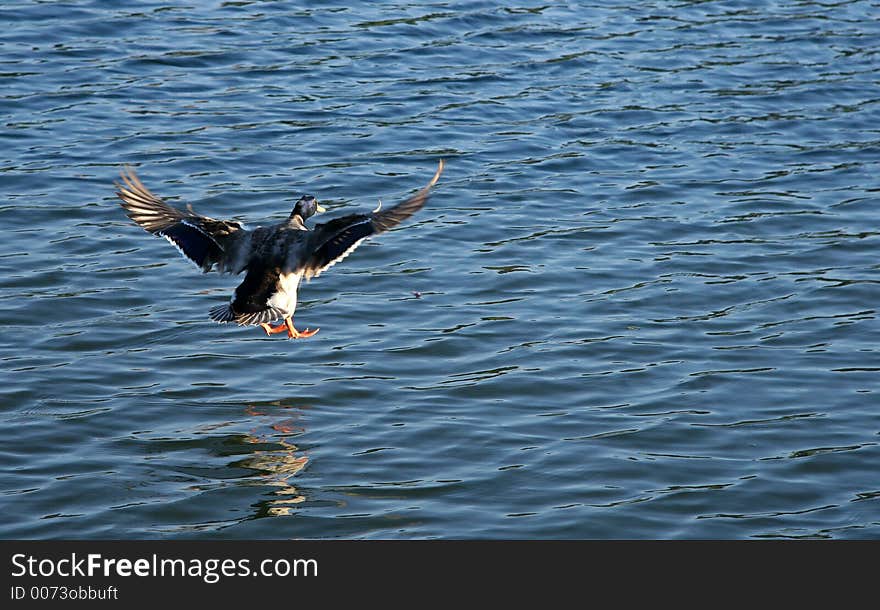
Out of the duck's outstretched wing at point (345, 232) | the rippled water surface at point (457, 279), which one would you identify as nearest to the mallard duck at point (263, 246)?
the duck's outstretched wing at point (345, 232)

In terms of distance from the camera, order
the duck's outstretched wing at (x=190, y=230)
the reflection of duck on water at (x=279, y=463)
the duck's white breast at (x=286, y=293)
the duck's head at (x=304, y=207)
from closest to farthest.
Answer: the reflection of duck on water at (x=279, y=463) → the duck's white breast at (x=286, y=293) → the duck's outstretched wing at (x=190, y=230) → the duck's head at (x=304, y=207)

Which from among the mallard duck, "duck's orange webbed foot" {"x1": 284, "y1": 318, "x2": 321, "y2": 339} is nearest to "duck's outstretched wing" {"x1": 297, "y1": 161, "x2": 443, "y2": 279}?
the mallard duck

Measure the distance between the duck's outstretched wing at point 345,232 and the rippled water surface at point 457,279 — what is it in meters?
0.91

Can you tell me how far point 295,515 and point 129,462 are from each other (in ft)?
3.95

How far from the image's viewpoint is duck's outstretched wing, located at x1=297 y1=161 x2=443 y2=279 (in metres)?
9.34

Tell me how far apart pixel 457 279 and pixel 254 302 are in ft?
8.95

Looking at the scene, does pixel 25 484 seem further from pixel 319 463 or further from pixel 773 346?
pixel 773 346

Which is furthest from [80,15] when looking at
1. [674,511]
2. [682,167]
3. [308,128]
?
[674,511]

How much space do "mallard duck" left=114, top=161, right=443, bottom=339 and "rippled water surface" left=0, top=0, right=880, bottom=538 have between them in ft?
2.20

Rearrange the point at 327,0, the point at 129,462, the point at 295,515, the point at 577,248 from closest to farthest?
the point at 295,515 < the point at 129,462 < the point at 577,248 < the point at 327,0

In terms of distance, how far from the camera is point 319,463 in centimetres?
891

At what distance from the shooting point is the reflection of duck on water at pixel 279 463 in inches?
331

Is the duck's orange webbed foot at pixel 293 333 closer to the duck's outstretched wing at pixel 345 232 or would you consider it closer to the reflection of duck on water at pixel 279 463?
the duck's outstretched wing at pixel 345 232

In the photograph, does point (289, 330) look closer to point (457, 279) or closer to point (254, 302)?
point (254, 302)
